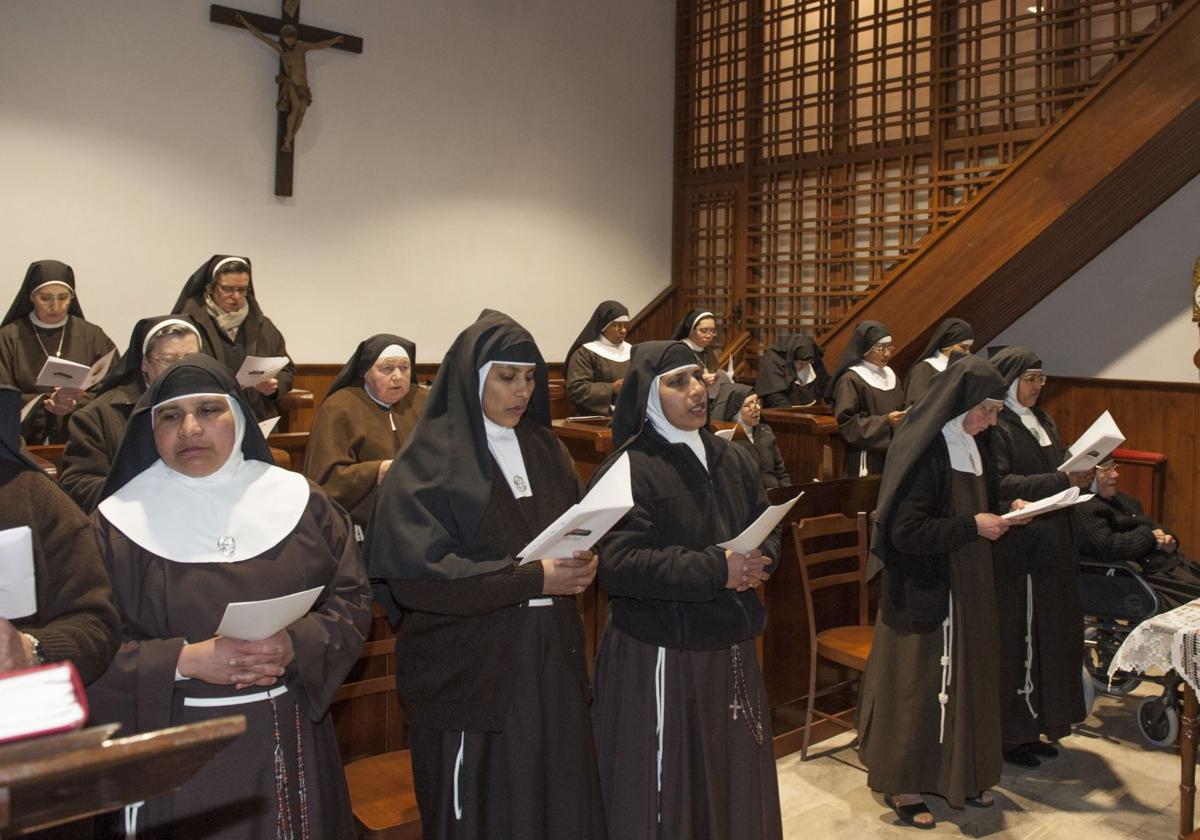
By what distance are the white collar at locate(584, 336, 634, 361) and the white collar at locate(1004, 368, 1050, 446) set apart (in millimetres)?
3011

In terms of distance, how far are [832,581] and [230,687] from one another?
9.73ft

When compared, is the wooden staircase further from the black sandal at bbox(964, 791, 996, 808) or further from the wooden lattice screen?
the black sandal at bbox(964, 791, 996, 808)

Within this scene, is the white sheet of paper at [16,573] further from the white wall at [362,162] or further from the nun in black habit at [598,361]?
the white wall at [362,162]

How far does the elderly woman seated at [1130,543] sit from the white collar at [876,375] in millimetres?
1936

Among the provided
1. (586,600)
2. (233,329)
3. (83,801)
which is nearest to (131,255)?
(233,329)

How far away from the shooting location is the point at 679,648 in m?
3.00

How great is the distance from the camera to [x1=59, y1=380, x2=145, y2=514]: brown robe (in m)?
3.48

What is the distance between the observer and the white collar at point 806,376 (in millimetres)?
8164

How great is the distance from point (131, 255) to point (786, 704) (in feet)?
17.2

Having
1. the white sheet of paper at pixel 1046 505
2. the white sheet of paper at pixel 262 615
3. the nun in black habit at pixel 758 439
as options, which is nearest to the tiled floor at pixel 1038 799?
the white sheet of paper at pixel 1046 505

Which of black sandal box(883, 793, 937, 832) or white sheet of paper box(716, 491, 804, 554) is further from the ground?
white sheet of paper box(716, 491, 804, 554)

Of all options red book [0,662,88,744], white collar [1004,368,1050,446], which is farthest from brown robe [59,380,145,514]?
white collar [1004,368,1050,446]

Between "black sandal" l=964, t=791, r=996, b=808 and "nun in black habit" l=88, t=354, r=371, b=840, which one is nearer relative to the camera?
"nun in black habit" l=88, t=354, r=371, b=840

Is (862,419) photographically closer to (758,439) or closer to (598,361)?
(758,439)
